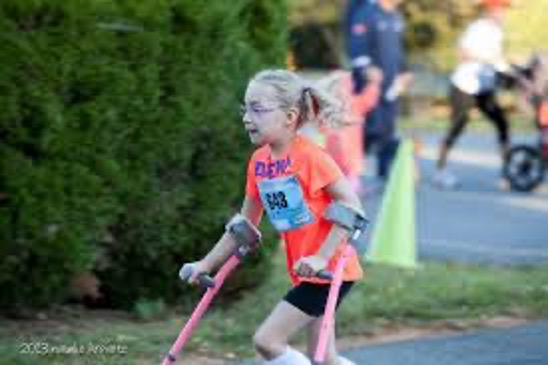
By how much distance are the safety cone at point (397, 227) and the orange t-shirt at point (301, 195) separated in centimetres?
494

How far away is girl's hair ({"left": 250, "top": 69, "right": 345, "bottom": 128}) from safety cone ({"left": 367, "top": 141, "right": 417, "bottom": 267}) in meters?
4.92

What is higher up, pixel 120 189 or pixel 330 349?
pixel 120 189

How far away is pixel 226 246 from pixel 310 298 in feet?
1.35

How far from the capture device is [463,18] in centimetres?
2955

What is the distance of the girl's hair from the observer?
5.80 metres

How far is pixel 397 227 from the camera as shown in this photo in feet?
35.8

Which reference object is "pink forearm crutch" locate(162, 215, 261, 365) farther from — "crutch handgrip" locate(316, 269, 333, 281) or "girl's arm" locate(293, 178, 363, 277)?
"crutch handgrip" locate(316, 269, 333, 281)

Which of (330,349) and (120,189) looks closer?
(330,349)

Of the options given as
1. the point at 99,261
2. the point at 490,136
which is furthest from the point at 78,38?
the point at 490,136

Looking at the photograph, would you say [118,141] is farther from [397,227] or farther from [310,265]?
[397,227]

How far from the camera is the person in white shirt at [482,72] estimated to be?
15750 millimetres

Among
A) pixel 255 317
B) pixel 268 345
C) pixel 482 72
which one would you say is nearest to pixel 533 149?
pixel 482 72

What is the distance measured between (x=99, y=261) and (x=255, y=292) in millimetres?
1294

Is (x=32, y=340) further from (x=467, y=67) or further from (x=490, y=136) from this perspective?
(x=490, y=136)
